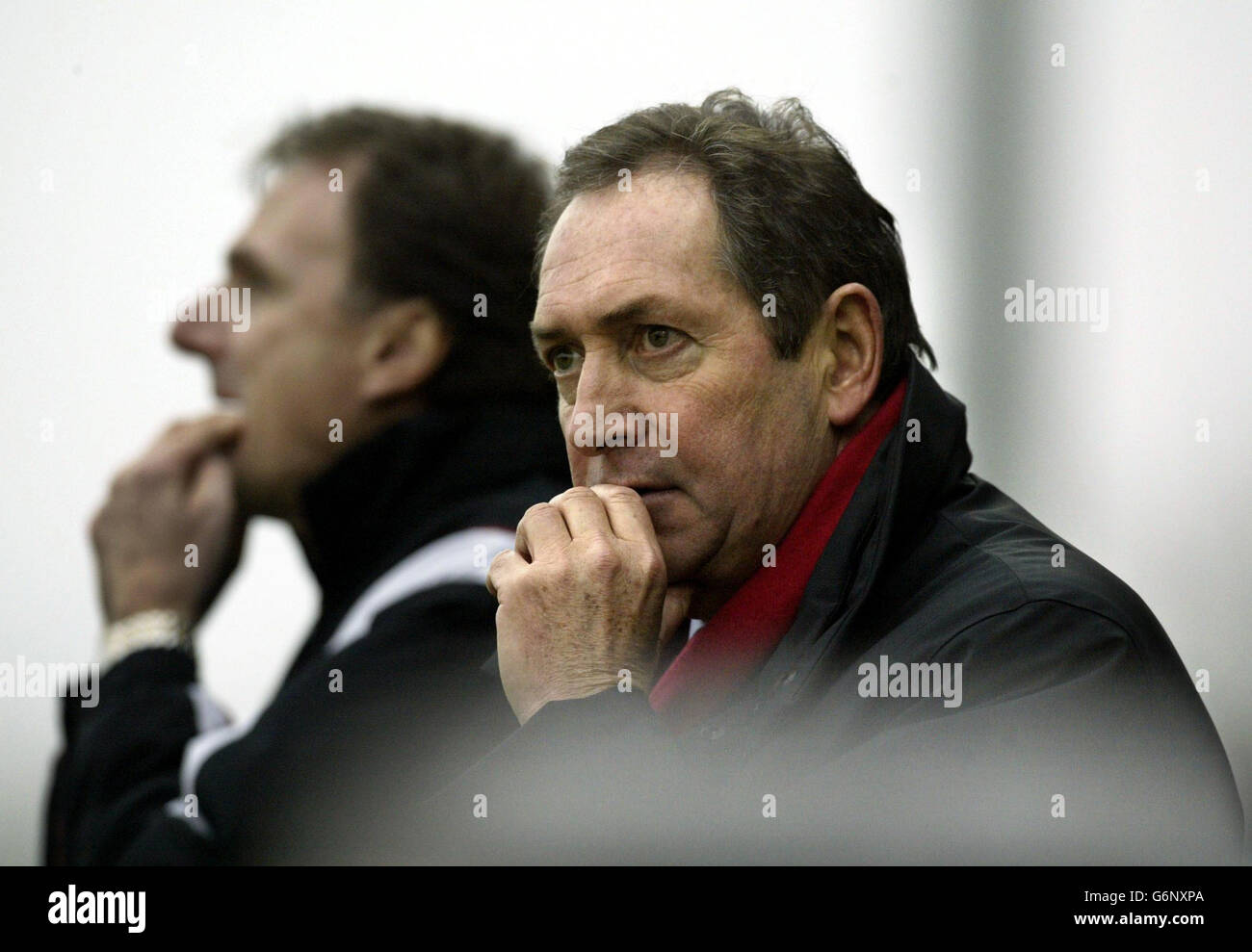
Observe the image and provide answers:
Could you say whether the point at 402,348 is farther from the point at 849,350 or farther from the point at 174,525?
the point at 849,350

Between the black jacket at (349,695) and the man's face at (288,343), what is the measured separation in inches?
4.1

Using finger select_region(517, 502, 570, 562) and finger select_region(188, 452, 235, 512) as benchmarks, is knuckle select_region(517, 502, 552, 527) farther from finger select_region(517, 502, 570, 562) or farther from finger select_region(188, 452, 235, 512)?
finger select_region(188, 452, 235, 512)

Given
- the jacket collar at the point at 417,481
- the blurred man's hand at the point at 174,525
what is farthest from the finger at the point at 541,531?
the blurred man's hand at the point at 174,525

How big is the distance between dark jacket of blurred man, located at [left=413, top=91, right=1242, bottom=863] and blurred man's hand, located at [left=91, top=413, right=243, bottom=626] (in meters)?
0.90

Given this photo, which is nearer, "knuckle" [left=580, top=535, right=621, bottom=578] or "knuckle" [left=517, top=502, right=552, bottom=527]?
"knuckle" [left=580, top=535, right=621, bottom=578]

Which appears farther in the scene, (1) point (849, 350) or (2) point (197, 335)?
(2) point (197, 335)

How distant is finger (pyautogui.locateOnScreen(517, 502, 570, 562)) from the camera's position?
2018 millimetres

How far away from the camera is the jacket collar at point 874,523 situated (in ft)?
6.52

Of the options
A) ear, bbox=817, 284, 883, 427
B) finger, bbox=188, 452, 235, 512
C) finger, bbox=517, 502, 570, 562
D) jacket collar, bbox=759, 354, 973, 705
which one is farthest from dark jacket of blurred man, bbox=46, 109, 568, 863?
ear, bbox=817, 284, 883, 427

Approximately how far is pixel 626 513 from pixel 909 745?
18.2 inches

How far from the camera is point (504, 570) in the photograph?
2051mm

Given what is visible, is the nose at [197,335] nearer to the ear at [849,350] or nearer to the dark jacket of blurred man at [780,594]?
the dark jacket of blurred man at [780,594]

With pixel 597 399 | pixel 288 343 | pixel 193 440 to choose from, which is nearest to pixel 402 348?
pixel 288 343

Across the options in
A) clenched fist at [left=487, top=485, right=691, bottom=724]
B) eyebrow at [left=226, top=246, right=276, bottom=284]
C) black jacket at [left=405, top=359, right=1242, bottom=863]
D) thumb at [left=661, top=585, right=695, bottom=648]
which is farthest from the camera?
eyebrow at [left=226, top=246, right=276, bottom=284]
